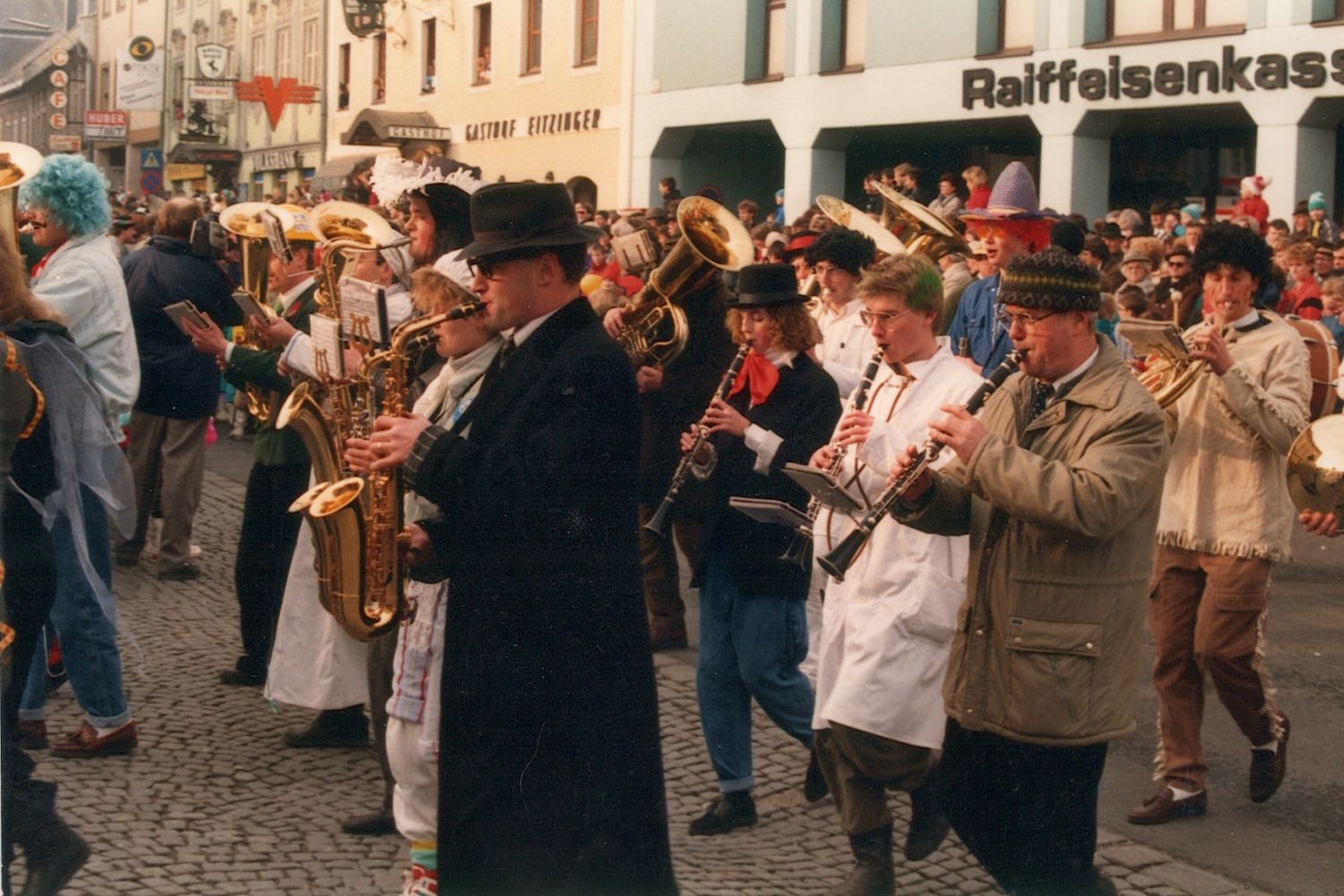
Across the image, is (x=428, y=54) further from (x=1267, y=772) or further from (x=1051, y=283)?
(x=1051, y=283)

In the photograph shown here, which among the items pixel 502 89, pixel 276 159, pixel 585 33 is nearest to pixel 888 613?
pixel 585 33

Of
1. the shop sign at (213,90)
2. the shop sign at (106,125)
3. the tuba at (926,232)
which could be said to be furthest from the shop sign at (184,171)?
the tuba at (926,232)

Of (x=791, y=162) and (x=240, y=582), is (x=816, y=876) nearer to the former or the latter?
(x=240, y=582)

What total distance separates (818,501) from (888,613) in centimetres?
36

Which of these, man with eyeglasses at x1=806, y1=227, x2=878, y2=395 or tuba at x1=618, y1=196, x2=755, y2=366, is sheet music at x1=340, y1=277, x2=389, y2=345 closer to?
tuba at x1=618, y1=196, x2=755, y2=366

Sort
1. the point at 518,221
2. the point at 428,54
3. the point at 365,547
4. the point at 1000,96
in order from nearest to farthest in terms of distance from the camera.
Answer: the point at 518,221 → the point at 365,547 → the point at 1000,96 → the point at 428,54

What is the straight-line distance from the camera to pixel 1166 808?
18.8ft

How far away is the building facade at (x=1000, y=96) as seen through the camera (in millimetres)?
20078

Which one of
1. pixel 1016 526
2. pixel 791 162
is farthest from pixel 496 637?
pixel 791 162

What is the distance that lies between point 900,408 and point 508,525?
5.35 ft

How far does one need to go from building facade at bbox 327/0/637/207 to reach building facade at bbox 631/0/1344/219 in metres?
1.02

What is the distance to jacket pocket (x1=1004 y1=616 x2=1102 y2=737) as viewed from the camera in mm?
Answer: 4133

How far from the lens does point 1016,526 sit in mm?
4270

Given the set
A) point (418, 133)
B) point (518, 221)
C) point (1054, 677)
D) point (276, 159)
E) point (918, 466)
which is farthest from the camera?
point (276, 159)
